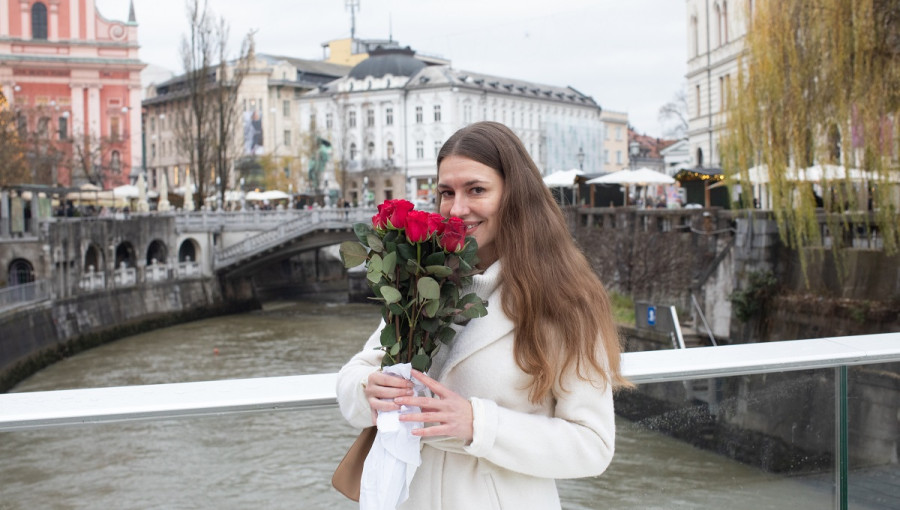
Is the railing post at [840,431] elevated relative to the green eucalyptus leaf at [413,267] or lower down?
lower down

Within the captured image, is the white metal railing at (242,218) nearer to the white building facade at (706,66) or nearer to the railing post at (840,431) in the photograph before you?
the white building facade at (706,66)

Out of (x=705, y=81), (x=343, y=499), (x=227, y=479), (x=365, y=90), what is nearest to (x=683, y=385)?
(x=343, y=499)

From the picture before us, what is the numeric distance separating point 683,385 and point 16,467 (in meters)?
1.59

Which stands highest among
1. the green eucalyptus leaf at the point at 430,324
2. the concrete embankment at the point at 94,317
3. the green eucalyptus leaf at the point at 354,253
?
the green eucalyptus leaf at the point at 354,253

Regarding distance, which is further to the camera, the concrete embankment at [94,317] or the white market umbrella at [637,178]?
the white market umbrella at [637,178]

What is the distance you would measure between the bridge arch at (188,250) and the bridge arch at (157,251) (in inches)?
26.0

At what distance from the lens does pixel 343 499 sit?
2664mm

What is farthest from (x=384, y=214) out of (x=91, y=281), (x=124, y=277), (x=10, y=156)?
(x=10, y=156)

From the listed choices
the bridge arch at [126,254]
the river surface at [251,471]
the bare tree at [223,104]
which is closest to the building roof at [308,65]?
the bare tree at [223,104]

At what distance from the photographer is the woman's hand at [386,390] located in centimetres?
187

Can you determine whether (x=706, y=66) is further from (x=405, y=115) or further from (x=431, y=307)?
(x=431, y=307)

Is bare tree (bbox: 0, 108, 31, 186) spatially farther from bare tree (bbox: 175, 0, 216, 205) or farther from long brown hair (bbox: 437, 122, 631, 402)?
long brown hair (bbox: 437, 122, 631, 402)

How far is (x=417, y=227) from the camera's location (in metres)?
1.87

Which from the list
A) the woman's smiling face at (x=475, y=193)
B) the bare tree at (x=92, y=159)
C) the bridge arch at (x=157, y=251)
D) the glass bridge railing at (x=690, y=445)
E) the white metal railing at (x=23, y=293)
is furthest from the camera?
the bare tree at (x=92, y=159)
